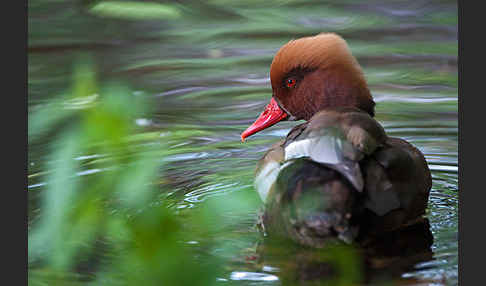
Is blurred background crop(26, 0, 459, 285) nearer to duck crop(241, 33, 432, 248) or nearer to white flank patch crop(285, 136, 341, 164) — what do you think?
duck crop(241, 33, 432, 248)

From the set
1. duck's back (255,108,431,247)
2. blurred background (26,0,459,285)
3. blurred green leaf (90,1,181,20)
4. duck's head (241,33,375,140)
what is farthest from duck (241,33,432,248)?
blurred green leaf (90,1,181,20)

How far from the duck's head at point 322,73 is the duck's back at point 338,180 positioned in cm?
56

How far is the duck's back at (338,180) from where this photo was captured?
3.18 metres

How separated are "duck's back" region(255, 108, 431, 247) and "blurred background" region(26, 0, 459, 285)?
226 millimetres

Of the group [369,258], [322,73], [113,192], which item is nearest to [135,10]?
[322,73]

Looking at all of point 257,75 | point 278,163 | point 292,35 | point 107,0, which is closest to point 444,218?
point 278,163

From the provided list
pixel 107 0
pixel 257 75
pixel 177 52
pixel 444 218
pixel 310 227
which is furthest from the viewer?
pixel 107 0

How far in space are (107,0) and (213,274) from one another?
806 centimetres

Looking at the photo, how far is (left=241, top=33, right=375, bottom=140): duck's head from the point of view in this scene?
4.20m

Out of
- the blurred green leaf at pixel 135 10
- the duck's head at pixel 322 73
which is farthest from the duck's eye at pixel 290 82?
the blurred green leaf at pixel 135 10

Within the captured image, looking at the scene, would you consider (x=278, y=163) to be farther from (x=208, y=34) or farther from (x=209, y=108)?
(x=208, y=34)

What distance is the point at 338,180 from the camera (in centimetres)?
319

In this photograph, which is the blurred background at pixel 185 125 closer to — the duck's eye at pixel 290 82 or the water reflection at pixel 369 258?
the water reflection at pixel 369 258

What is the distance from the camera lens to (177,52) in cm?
790
